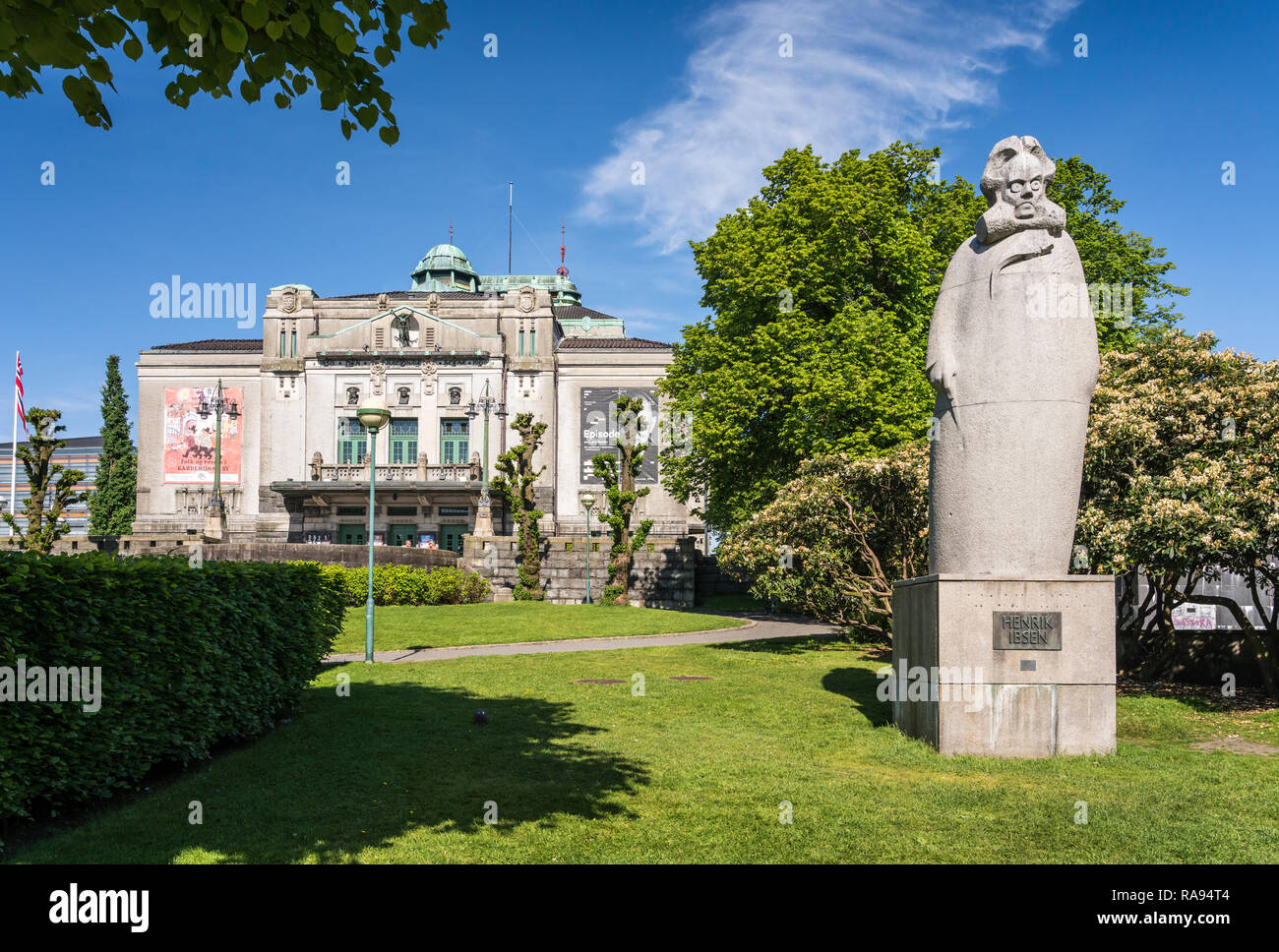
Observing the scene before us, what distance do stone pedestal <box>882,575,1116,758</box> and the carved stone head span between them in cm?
371

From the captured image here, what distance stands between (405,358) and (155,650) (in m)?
49.2

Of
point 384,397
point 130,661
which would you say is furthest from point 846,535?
point 384,397

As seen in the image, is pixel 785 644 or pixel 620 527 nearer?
pixel 785 644

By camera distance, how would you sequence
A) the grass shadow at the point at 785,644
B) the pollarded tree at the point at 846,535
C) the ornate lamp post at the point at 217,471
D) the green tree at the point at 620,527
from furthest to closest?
the ornate lamp post at the point at 217,471
the green tree at the point at 620,527
the grass shadow at the point at 785,644
the pollarded tree at the point at 846,535

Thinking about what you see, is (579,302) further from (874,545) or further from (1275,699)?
(1275,699)

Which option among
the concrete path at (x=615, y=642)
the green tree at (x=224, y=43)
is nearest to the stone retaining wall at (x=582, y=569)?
the concrete path at (x=615, y=642)

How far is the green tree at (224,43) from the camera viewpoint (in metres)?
5.10

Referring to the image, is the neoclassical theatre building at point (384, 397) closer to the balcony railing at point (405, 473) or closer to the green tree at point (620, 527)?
the balcony railing at point (405, 473)

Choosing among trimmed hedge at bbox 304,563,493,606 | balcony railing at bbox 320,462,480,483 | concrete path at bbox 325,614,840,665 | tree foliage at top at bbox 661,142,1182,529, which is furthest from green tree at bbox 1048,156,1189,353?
balcony railing at bbox 320,462,480,483

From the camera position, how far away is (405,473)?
2080 inches

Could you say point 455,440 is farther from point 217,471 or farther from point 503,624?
point 503,624

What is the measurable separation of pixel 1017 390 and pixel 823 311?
18371mm

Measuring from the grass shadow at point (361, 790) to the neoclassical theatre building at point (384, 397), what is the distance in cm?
4387

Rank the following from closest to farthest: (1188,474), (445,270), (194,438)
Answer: (1188,474) → (194,438) → (445,270)
